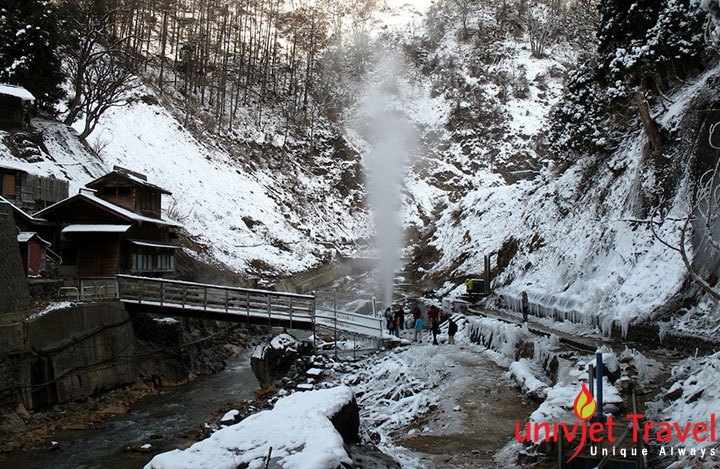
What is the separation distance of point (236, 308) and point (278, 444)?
13.7m

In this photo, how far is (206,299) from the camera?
19641mm

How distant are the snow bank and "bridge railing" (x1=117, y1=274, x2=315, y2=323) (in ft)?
34.5

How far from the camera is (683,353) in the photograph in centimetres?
1148

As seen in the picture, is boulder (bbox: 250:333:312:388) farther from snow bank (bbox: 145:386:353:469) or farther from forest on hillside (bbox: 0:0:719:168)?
forest on hillside (bbox: 0:0:719:168)

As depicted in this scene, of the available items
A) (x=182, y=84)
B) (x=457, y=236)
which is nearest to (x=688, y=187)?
(x=457, y=236)

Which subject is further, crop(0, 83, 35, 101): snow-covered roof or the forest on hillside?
crop(0, 83, 35, 101): snow-covered roof

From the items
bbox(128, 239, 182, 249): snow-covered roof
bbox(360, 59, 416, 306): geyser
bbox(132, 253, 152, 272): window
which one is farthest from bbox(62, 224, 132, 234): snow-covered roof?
bbox(360, 59, 416, 306): geyser

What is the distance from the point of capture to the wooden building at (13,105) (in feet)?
83.0

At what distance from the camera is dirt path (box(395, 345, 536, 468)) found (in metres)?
8.49

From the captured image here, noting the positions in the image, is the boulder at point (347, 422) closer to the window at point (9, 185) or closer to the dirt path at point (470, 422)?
the dirt path at point (470, 422)

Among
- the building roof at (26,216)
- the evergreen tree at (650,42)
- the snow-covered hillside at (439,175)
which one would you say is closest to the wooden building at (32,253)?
the building roof at (26,216)

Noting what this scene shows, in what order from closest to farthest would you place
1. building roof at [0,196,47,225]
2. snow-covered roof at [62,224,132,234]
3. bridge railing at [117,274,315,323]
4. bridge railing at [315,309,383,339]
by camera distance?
→ bridge railing at [315,309,383,339]
bridge railing at [117,274,315,323]
building roof at [0,196,47,225]
snow-covered roof at [62,224,132,234]

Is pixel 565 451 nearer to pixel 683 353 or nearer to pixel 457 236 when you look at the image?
pixel 683 353

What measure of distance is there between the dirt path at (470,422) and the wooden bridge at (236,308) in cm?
642
